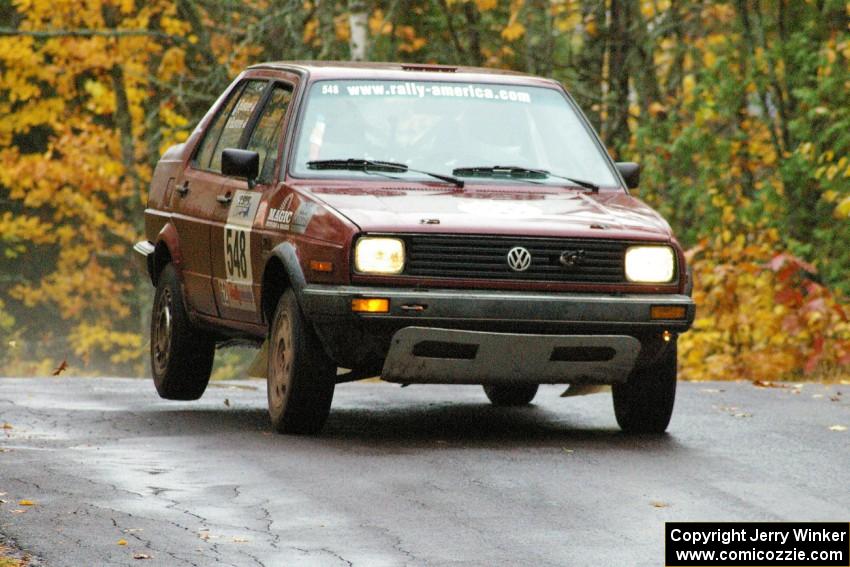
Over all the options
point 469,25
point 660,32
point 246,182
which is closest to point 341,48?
point 469,25

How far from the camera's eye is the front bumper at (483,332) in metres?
8.80

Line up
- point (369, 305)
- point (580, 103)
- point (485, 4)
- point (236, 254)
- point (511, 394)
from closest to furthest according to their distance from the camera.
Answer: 1. point (369, 305)
2. point (236, 254)
3. point (511, 394)
4. point (580, 103)
5. point (485, 4)

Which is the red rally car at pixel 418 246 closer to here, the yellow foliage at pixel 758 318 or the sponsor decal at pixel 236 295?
the sponsor decal at pixel 236 295

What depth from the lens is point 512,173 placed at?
998cm

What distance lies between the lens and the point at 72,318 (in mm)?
36031

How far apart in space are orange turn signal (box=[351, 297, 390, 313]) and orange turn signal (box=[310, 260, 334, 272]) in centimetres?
22

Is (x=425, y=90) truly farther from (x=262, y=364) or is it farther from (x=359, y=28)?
(x=359, y=28)

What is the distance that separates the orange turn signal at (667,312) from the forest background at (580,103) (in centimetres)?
624

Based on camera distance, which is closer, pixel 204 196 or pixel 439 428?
pixel 439 428

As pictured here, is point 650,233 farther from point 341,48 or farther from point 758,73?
point 341,48

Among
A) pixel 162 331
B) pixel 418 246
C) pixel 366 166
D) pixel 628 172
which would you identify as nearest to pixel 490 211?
pixel 418 246

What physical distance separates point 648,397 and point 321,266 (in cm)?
191

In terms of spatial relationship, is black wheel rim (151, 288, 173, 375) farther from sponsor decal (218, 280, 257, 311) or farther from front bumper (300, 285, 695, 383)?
front bumper (300, 285, 695, 383)

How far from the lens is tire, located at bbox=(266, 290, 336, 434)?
9.13m
